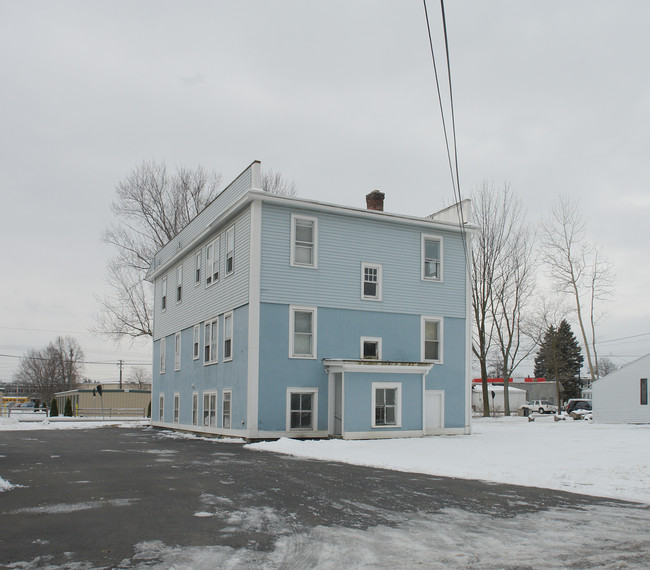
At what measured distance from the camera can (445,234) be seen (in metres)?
27.0

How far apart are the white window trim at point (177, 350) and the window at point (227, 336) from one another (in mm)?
6864

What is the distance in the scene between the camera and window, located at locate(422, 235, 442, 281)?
26469mm

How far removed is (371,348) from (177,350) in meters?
11.6

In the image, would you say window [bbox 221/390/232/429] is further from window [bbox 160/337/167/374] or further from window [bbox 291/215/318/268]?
window [bbox 160/337/167/374]

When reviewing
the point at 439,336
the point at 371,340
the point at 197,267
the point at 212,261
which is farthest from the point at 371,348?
the point at 197,267

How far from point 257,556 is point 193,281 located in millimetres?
24413

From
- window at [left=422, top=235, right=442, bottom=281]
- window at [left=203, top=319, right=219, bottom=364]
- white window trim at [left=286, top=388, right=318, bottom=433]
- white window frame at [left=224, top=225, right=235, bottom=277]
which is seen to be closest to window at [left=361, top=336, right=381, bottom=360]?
white window trim at [left=286, top=388, right=318, bottom=433]

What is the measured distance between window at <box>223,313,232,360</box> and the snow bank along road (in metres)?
11.9

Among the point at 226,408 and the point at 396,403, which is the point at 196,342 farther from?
the point at 396,403

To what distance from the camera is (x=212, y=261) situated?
89.5 feet

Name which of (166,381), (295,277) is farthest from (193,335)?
(295,277)

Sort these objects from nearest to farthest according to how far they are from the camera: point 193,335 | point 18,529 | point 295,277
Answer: point 18,529 < point 295,277 < point 193,335

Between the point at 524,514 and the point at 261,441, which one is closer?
the point at 524,514

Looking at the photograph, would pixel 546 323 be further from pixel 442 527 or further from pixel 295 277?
pixel 442 527
